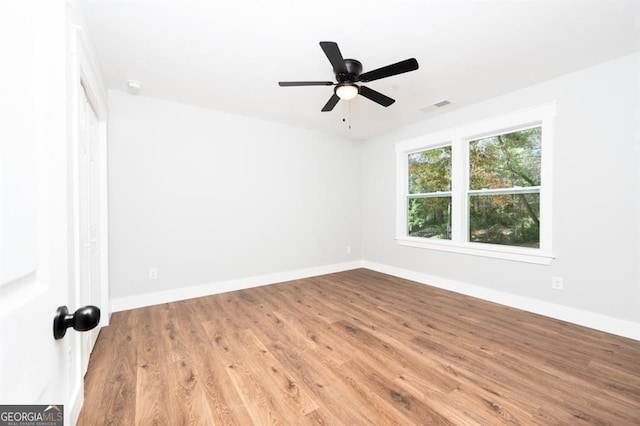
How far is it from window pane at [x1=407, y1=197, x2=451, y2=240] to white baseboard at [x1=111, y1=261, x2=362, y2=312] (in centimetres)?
153

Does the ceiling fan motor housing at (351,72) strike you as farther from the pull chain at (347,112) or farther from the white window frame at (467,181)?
the white window frame at (467,181)

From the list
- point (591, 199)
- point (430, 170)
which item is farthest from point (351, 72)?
point (591, 199)

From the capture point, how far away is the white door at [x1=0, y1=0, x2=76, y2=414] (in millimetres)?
400

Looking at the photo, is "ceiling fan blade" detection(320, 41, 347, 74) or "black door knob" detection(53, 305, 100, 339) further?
"ceiling fan blade" detection(320, 41, 347, 74)

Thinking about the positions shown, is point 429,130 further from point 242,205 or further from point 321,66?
point 242,205

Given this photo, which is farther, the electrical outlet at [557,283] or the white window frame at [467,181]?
the white window frame at [467,181]

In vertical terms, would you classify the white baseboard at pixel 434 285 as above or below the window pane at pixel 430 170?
below

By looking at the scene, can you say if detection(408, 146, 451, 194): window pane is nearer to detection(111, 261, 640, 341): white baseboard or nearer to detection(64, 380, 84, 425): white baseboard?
detection(111, 261, 640, 341): white baseboard

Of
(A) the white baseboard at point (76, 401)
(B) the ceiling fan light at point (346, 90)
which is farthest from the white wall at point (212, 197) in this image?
(B) the ceiling fan light at point (346, 90)

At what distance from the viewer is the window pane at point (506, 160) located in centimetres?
319

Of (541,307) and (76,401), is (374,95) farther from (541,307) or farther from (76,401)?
(76,401)

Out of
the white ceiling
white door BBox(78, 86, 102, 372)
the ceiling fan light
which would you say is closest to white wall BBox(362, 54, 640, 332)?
the white ceiling

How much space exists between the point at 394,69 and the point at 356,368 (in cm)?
228

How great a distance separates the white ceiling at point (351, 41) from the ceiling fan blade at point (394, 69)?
33 centimetres
